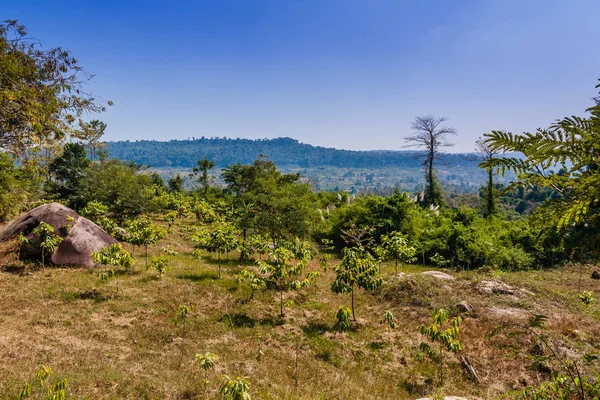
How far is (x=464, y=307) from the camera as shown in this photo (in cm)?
1312

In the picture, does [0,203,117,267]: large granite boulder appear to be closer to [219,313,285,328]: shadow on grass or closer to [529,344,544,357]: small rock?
[219,313,285,328]: shadow on grass

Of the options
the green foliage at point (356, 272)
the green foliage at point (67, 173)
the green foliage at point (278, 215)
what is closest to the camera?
the green foliage at point (356, 272)

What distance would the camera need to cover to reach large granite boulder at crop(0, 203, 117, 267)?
1677 centimetres

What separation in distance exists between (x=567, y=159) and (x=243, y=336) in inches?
422

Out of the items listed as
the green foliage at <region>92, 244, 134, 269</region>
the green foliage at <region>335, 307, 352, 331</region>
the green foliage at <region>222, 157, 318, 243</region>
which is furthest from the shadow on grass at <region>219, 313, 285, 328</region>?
the green foliage at <region>222, 157, 318, 243</region>

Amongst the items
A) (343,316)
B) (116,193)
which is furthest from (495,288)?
(116,193)

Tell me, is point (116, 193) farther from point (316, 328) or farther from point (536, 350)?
point (536, 350)

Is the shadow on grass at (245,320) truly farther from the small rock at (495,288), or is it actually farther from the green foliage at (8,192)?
A: the green foliage at (8,192)

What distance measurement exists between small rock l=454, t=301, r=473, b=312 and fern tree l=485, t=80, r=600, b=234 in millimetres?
11142

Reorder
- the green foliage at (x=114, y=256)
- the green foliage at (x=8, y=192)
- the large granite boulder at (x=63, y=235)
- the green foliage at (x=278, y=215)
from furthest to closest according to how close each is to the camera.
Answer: the green foliage at (x=8, y=192) < the green foliage at (x=278, y=215) < the large granite boulder at (x=63, y=235) < the green foliage at (x=114, y=256)

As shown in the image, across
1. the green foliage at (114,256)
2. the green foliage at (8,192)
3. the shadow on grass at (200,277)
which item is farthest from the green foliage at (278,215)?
the green foliage at (8,192)

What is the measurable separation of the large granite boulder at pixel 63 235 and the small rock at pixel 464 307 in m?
18.6

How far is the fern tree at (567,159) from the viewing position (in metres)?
2.91

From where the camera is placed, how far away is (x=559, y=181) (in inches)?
129
